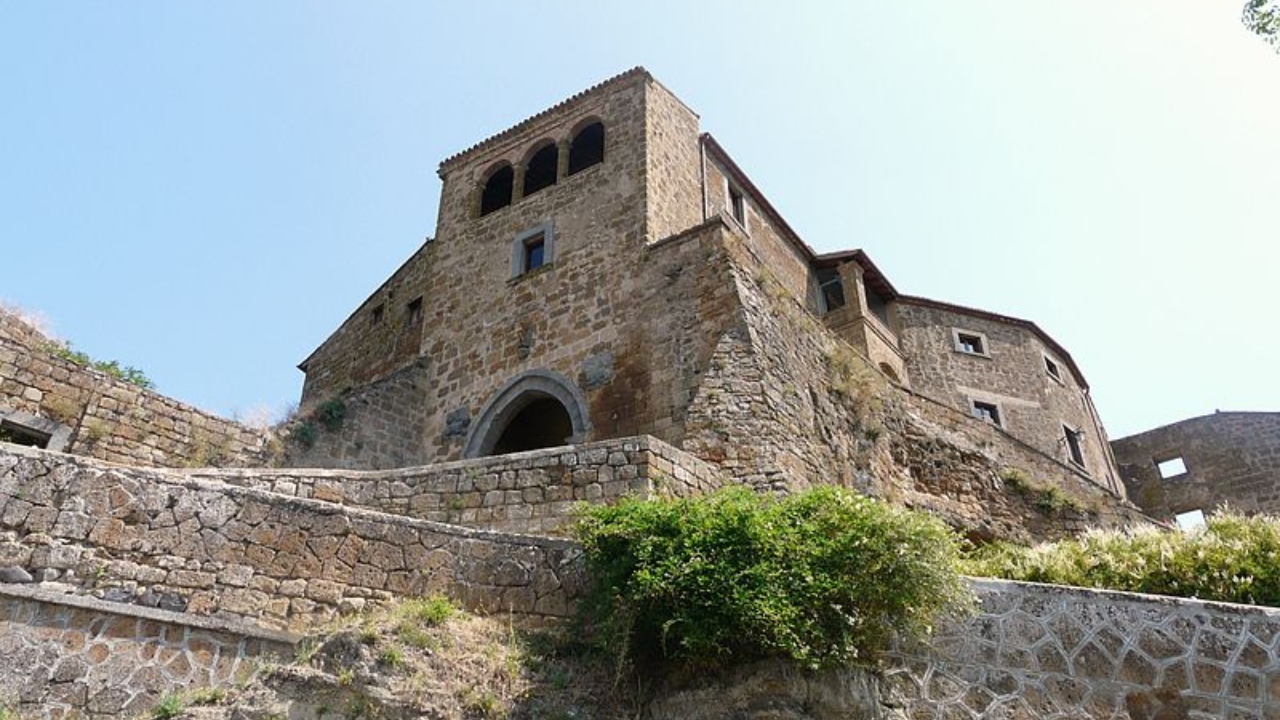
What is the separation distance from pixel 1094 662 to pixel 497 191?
15.2 meters

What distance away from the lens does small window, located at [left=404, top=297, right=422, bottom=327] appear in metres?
19.2

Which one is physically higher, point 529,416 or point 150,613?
point 529,416

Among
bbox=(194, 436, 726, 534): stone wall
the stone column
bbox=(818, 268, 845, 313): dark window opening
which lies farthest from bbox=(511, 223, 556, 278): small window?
bbox=(818, 268, 845, 313): dark window opening

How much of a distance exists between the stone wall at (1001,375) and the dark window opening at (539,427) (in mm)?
11325

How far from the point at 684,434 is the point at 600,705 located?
228 inches

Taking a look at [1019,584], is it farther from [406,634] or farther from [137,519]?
[137,519]

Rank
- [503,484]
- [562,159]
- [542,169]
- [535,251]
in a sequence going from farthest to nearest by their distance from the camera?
[542,169], [562,159], [535,251], [503,484]

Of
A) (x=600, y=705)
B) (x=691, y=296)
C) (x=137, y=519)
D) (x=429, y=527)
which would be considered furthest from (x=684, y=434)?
(x=137, y=519)

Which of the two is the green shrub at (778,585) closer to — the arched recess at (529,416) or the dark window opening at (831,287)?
the arched recess at (529,416)

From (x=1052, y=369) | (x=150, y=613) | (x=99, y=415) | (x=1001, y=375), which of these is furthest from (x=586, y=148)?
(x=1052, y=369)

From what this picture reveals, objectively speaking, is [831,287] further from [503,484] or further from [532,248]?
[503,484]

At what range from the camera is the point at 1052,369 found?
2633cm

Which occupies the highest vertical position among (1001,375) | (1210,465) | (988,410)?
(1001,375)

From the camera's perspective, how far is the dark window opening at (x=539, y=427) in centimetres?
1587
